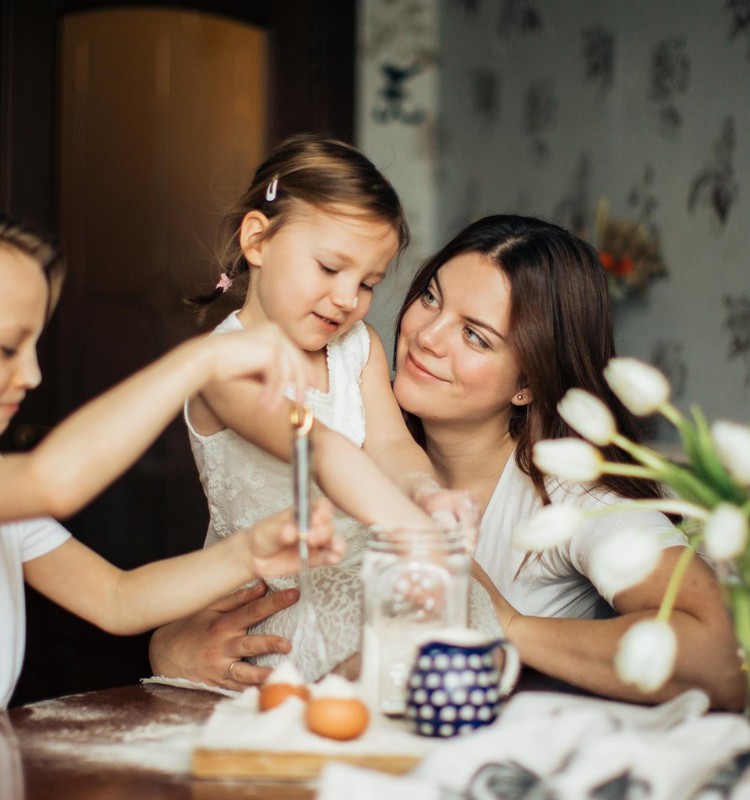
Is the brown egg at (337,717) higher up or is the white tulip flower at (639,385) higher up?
the white tulip flower at (639,385)

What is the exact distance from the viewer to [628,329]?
3107 millimetres

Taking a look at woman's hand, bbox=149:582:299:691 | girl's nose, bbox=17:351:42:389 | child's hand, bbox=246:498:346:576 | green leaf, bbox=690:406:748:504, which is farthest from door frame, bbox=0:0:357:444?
green leaf, bbox=690:406:748:504

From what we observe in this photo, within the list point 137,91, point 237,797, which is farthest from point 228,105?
point 237,797

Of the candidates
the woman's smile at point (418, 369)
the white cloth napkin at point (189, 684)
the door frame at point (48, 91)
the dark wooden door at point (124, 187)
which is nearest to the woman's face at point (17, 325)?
the white cloth napkin at point (189, 684)

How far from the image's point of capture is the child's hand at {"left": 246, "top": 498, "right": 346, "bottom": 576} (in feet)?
3.65

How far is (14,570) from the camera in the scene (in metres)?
1.42

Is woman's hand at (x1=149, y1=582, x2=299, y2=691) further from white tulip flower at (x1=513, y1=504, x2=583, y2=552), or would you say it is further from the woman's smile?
white tulip flower at (x1=513, y1=504, x2=583, y2=552)

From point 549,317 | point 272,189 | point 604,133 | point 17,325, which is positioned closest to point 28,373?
point 17,325

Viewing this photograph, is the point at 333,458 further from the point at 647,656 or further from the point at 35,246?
the point at 647,656

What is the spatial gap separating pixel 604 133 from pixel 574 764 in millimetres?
2618

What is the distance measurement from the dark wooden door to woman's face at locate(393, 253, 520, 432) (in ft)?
4.87

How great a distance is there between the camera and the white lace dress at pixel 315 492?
139 cm

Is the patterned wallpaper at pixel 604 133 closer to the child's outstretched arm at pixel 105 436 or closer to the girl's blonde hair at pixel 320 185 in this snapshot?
the girl's blonde hair at pixel 320 185

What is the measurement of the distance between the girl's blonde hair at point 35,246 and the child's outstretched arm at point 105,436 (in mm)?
310
